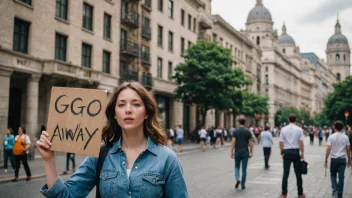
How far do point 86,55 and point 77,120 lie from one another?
84.3 ft

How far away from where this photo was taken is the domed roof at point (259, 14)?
115938 mm

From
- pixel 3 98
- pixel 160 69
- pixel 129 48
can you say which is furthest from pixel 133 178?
pixel 160 69

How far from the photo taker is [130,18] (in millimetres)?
32812

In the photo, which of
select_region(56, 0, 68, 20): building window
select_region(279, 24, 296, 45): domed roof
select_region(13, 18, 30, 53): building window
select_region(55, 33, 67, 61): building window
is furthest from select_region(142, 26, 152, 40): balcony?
select_region(279, 24, 296, 45): domed roof

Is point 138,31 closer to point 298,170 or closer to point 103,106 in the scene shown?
point 298,170

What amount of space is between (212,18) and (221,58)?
17106 millimetres

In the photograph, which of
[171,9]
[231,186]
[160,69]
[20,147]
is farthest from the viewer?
[171,9]

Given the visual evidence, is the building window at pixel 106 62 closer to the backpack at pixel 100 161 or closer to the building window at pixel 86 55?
the building window at pixel 86 55

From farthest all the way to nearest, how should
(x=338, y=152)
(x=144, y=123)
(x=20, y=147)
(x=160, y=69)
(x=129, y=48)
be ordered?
(x=160, y=69) < (x=129, y=48) < (x=20, y=147) < (x=338, y=152) < (x=144, y=123)

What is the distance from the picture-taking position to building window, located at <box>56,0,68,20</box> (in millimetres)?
24922

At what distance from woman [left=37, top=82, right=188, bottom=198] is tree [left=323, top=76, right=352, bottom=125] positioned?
5611 cm

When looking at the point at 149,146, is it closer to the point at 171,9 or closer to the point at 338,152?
the point at 338,152

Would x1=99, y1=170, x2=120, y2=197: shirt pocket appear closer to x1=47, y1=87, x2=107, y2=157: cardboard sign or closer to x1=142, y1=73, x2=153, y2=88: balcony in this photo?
x1=47, y1=87, x2=107, y2=157: cardboard sign

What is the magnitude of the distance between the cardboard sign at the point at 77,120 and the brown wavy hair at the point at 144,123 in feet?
0.69
